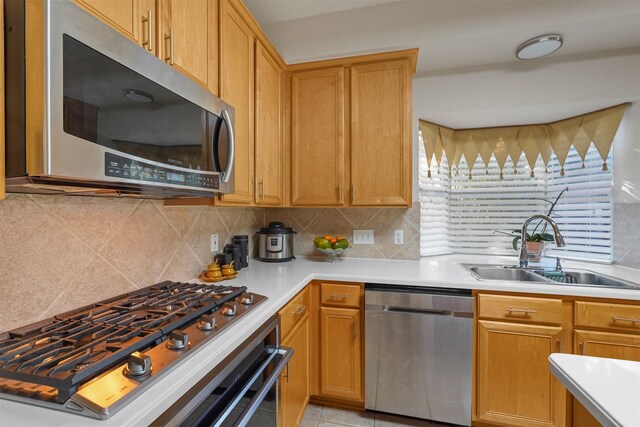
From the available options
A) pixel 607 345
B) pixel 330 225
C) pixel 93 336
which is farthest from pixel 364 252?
pixel 93 336

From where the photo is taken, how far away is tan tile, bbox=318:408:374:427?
1760mm

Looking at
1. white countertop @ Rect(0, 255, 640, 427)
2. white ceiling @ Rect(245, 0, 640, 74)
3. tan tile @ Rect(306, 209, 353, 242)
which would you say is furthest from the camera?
tan tile @ Rect(306, 209, 353, 242)

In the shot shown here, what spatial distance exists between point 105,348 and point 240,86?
4.31 ft

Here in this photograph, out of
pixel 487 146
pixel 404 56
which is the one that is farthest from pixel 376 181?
pixel 487 146

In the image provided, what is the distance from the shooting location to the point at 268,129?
1.88 meters

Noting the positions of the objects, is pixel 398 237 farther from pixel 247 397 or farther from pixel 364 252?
pixel 247 397

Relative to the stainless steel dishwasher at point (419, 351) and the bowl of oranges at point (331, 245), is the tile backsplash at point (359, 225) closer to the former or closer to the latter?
the bowl of oranges at point (331, 245)

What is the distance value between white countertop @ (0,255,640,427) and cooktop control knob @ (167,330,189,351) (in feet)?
0.14

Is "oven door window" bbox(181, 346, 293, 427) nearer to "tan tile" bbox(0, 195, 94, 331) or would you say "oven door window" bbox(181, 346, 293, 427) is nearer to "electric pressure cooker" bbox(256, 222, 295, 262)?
"tan tile" bbox(0, 195, 94, 331)

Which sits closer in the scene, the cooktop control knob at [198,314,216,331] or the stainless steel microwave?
the stainless steel microwave

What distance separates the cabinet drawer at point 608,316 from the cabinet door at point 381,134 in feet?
3.56

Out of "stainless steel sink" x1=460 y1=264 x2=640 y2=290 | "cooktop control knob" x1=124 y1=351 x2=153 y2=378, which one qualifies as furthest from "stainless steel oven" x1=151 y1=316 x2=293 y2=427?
"stainless steel sink" x1=460 y1=264 x2=640 y2=290

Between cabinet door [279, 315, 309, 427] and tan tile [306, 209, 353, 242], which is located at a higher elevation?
tan tile [306, 209, 353, 242]

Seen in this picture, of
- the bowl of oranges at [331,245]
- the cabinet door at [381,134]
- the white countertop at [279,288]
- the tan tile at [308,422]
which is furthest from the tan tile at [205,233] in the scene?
the tan tile at [308,422]
